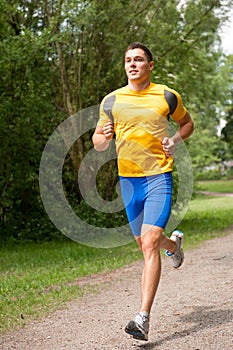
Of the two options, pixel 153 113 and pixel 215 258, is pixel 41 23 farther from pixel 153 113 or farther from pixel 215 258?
pixel 153 113

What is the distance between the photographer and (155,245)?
5070 mm

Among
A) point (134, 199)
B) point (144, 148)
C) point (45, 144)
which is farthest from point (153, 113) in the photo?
point (45, 144)

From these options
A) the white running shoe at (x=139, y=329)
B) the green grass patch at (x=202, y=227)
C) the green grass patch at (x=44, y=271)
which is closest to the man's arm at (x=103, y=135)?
the white running shoe at (x=139, y=329)

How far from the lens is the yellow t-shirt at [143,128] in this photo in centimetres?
514

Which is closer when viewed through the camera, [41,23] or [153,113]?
[153,113]

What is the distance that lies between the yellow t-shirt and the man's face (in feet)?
0.38

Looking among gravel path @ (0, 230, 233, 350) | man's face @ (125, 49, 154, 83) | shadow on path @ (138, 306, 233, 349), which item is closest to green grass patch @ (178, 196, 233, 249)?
gravel path @ (0, 230, 233, 350)

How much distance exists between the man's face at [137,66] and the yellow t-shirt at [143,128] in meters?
0.12

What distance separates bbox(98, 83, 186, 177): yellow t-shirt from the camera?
514cm

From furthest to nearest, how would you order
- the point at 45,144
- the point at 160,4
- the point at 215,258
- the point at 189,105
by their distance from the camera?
the point at 189,105, the point at 160,4, the point at 45,144, the point at 215,258

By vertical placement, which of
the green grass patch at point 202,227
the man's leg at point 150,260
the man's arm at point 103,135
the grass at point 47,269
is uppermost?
the man's arm at point 103,135

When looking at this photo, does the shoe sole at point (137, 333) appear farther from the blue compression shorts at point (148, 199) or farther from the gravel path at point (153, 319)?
the blue compression shorts at point (148, 199)

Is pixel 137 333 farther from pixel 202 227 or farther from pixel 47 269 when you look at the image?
pixel 202 227

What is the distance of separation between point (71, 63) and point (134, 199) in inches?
466
